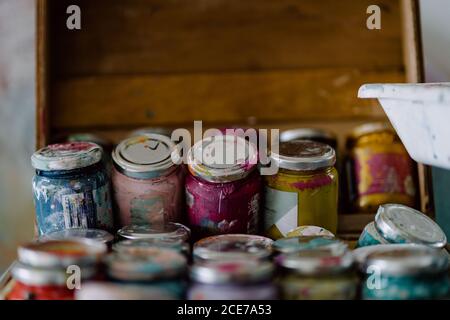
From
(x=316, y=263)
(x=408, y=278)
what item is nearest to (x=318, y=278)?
(x=316, y=263)

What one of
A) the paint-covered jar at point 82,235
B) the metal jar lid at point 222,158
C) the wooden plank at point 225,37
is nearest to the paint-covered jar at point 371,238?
the metal jar lid at point 222,158

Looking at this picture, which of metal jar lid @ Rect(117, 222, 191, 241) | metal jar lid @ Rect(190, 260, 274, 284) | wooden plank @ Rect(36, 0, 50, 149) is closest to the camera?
metal jar lid @ Rect(190, 260, 274, 284)

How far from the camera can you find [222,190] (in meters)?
1.18

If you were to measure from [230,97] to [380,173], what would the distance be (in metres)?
0.48

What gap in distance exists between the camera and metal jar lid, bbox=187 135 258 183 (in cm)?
118

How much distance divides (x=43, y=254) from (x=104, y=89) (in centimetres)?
79

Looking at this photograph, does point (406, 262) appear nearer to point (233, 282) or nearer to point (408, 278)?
point (408, 278)

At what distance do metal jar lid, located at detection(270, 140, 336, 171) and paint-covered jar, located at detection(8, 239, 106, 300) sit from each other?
0.42m

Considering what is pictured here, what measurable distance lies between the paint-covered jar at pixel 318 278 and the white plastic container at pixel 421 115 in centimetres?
30

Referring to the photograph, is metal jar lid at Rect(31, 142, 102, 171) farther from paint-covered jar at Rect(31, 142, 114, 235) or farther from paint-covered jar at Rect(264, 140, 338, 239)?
paint-covered jar at Rect(264, 140, 338, 239)

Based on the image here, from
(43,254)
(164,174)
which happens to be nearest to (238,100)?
(164,174)

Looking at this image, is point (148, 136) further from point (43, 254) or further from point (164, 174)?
point (43, 254)

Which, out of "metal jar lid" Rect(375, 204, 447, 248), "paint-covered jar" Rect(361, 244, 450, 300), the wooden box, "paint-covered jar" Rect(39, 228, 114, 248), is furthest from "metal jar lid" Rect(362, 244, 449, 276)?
the wooden box
